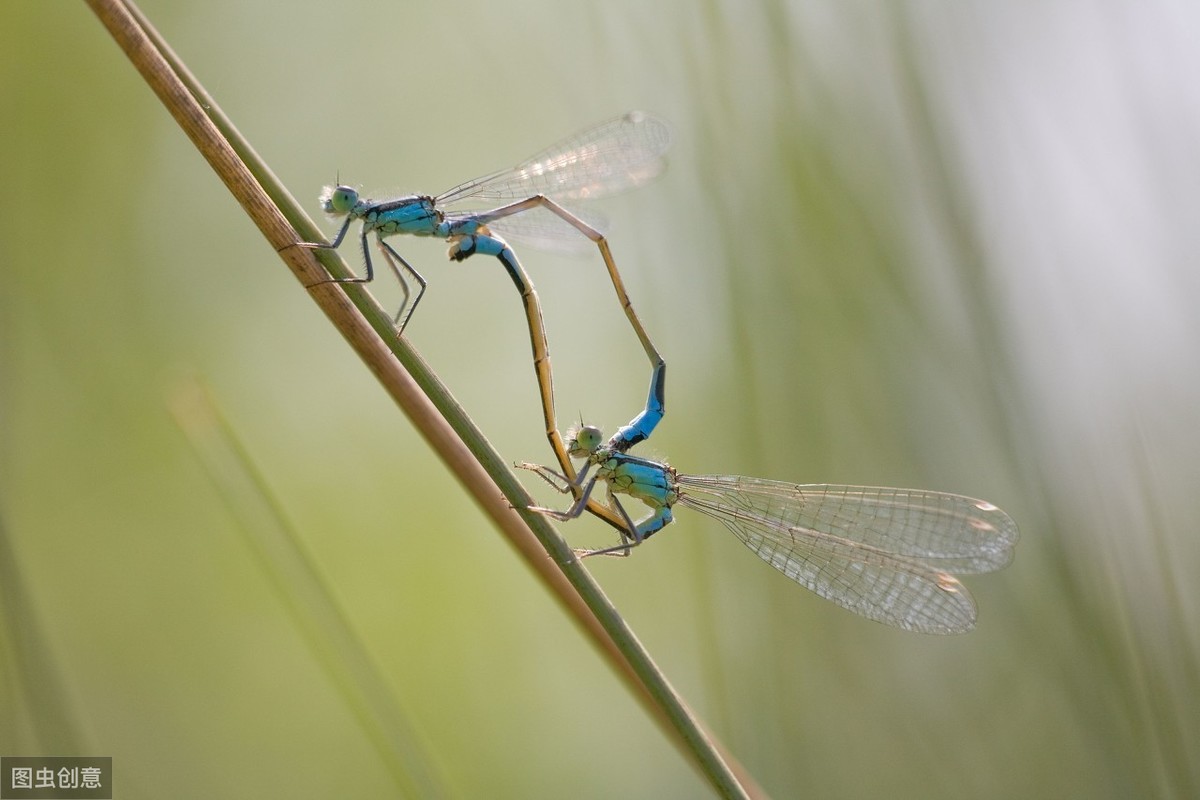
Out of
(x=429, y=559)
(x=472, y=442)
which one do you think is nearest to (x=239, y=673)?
(x=429, y=559)

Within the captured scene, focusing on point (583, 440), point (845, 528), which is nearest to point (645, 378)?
point (583, 440)

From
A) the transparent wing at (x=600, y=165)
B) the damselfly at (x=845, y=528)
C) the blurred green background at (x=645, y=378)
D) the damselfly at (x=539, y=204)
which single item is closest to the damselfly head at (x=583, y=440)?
the damselfly at (x=845, y=528)

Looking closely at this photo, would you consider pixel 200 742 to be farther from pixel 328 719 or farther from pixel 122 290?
pixel 122 290

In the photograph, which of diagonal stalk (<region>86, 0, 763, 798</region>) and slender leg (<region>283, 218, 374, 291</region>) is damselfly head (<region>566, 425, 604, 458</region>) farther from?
diagonal stalk (<region>86, 0, 763, 798</region>)

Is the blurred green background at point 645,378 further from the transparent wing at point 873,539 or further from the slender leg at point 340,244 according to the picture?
the slender leg at point 340,244

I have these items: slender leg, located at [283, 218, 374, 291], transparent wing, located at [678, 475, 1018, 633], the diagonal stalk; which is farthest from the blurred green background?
the diagonal stalk
